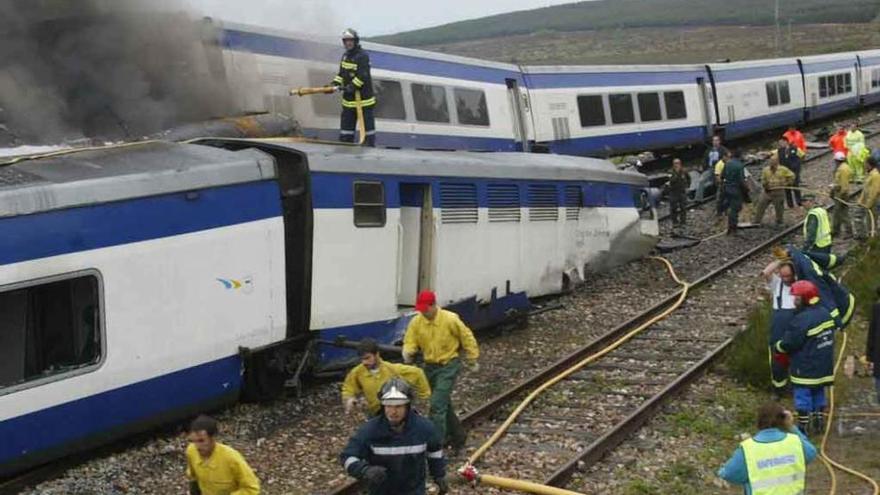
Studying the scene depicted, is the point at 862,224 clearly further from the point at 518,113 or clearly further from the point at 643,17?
the point at 643,17

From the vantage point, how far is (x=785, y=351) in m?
10.1

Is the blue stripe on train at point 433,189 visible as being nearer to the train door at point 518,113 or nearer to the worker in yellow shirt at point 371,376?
the worker in yellow shirt at point 371,376

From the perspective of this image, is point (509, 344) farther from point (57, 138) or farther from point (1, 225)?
point (1, 225)

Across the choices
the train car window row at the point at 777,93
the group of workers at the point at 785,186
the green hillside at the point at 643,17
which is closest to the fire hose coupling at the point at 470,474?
the group of workers at the point at 785,186

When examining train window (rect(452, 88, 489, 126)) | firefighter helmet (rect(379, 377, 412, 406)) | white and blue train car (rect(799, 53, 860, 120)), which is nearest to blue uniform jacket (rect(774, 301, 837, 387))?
firefighter helmet (rect(379, 377, 412, 406))

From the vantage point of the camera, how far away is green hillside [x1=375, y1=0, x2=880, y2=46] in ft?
380

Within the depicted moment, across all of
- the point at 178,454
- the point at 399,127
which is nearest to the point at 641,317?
the point at 399,127

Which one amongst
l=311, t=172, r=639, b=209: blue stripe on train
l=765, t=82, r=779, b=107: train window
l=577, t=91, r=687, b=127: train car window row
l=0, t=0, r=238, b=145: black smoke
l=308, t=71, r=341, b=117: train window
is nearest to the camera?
l=311, t=172, r=639, b=209: blue stripe on train

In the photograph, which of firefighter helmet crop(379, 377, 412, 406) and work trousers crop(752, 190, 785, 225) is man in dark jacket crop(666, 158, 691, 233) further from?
firefighter helmet crop(379, 377, 412, 406)

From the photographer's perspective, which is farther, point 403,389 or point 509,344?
point 509,344

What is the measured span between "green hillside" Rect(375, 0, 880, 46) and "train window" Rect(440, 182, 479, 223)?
103202 millimetres

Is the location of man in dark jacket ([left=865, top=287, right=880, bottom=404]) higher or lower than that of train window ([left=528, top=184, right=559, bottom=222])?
lower

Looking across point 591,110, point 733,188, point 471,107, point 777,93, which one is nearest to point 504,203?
point 471,107

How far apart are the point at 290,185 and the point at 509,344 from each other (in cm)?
450
